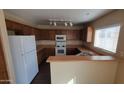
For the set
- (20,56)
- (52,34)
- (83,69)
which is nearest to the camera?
(83,69)

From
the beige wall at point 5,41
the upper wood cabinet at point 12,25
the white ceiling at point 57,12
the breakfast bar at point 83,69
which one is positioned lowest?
the breakfast bar at point 83,69

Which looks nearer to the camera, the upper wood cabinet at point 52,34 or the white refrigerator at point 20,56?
the white refrigerator at point 20,56

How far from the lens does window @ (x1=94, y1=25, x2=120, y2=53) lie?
1916mm

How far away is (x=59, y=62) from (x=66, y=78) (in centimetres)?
45

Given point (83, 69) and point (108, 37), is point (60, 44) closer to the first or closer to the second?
point (108, 37)

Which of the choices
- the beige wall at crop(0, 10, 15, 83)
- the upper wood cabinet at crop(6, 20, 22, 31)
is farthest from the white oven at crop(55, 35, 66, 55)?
the beige wall at crop(0, 10, 15, 83)

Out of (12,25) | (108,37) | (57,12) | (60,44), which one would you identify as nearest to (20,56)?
(12,25)

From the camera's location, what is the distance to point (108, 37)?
2.29m

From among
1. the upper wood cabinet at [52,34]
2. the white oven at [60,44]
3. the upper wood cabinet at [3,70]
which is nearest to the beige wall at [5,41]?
the upper wood cabinet at [3,70]

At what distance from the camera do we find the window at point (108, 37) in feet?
6.29

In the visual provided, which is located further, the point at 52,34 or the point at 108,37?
the point at 52,34

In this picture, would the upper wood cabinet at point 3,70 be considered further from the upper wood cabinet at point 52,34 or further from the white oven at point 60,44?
the upper wood cabinet at point 52,34
